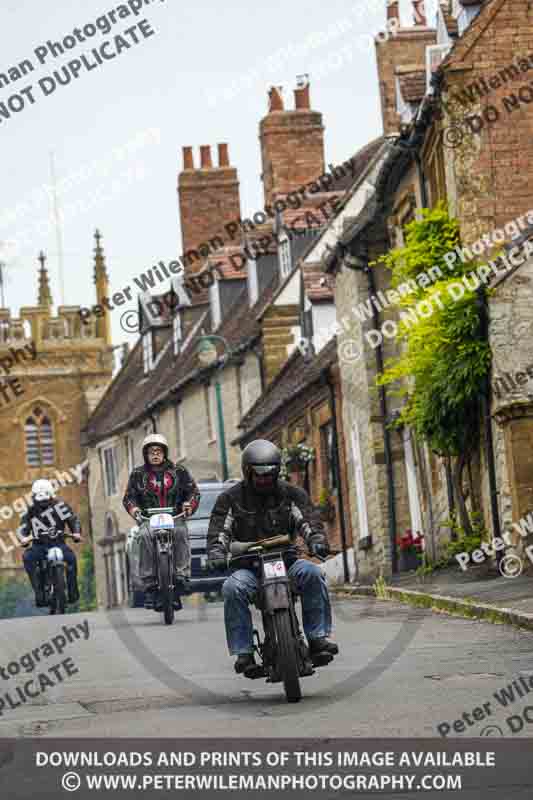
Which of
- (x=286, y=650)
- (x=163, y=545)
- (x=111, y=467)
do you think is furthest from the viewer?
(x=111, y=467)

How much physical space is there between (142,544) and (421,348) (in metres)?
6.87

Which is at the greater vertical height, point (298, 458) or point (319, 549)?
point (298, 458)

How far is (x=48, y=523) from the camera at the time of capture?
840 inches

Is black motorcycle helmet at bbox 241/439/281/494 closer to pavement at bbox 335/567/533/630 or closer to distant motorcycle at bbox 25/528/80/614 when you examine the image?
pavement at bbox 335/567/533/630

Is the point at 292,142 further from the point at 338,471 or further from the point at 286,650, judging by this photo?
the point at 286,650

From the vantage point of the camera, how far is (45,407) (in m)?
94.7

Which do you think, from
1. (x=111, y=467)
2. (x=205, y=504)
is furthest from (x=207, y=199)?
(x=205, y=504)

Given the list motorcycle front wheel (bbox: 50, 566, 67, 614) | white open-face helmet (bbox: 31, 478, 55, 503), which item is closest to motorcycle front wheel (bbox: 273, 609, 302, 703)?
white open-face helmet (bbox: 31, 478, 55, 503)

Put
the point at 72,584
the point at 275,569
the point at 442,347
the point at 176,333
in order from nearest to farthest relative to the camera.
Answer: the point at 275,569 → the point at 72,584 → the point at 442,347 → the point at 176,333

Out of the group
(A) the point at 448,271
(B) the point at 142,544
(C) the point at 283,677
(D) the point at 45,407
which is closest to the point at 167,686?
(C) the point at 283,677

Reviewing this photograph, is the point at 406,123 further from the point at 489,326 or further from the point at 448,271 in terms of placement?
the point at 489,326

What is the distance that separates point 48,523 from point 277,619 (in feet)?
35.3

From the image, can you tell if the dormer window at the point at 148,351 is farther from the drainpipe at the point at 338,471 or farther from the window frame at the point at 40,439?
the window frame at the point at 40,439
